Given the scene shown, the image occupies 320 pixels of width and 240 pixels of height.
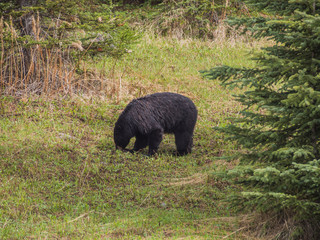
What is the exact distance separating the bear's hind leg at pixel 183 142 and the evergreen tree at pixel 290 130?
3.60 m

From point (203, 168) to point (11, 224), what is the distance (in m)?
3.92

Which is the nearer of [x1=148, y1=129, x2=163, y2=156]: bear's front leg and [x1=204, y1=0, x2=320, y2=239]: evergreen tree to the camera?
[x1=204, y1=0, x2=320, y2=239]: evergreen tree

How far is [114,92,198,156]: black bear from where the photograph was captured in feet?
30.8

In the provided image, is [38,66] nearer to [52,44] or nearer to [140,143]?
[52,44]

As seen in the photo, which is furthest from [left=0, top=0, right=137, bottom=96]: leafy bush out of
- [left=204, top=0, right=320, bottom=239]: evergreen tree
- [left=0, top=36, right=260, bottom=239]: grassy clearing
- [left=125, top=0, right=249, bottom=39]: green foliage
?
[left=125, top=0, right=249, bottom=39]: green foliage

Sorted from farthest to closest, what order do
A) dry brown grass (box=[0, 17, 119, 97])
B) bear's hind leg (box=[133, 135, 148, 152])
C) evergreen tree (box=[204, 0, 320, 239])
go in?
dry brown grass (box=[0, 17, 119, 97]), bear's hind leg (box=[133, 135, 148, 152]), evergreen tree (box=[204, 0, 320, 239])

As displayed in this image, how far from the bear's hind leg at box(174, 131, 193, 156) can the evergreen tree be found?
142 inches

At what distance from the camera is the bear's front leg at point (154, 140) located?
9.51m

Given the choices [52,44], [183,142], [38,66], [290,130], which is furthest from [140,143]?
[290,130]

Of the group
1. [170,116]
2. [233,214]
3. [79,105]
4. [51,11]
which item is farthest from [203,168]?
[51,11]

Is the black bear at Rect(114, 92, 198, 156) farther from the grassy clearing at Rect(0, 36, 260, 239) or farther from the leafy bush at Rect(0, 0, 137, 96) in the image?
the leafy bush at Rect(0, 0, 137, 96)

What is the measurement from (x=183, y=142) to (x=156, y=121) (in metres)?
0.72

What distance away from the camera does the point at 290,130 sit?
564cm

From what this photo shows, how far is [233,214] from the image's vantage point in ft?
21.5
